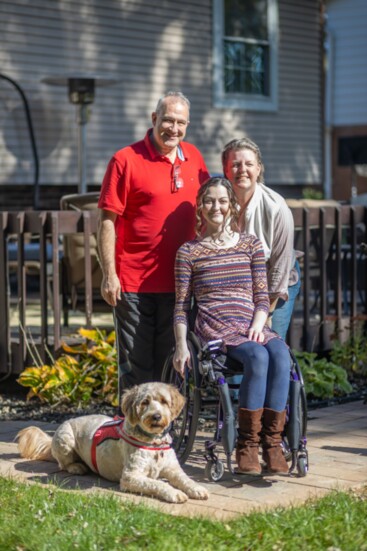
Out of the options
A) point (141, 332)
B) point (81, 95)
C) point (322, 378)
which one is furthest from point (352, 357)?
point (81, 95)

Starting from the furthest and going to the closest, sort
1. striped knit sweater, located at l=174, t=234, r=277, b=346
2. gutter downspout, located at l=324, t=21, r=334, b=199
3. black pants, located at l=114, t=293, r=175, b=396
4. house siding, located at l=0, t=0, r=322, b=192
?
gutter downspout, located at l=324, t=21, r=334, b=199 → house siding, located at l=0, t=0, r=322, b=192 → black pants, located at l=114, t=293, r=175, b=396 → striped knit sweater, located at l=174, t=234, r=277, b=346

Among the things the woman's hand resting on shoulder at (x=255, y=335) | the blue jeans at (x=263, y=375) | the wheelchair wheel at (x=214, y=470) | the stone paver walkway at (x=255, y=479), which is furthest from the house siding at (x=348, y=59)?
the wheelchair wheel at (x=214, y=470)

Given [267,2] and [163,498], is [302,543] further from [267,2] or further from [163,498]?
[267,2]

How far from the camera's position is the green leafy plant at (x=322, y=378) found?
7.38m

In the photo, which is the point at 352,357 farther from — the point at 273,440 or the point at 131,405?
the point at 131,405

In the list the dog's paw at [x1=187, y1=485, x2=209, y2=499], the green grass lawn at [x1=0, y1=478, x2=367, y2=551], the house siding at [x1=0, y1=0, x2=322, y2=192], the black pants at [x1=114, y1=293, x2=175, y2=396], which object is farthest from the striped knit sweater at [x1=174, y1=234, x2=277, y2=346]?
the house siding at [x1=0, y1=0, x2=322, y2=192]

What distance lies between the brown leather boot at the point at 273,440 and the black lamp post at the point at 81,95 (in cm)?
920

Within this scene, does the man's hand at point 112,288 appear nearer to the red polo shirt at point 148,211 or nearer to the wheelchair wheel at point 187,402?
the red polo shirt at point 148,211

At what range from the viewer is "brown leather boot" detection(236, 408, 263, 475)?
197 inches

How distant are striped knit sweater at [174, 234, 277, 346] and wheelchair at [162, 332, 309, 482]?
14 cm

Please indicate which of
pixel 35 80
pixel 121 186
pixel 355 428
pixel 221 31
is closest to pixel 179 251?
pixel 121 186

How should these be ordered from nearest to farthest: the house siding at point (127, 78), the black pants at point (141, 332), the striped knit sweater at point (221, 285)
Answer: the striped knit sweater at point (221, 285) → the black pants at point (141, 332) → the house siding at point (127, 78)

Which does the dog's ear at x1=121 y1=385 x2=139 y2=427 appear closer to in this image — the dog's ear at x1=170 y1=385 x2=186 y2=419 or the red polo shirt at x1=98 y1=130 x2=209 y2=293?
the dog's ear at x1=170 y1=385 x2=186 y2=419

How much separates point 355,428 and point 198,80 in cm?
1118
